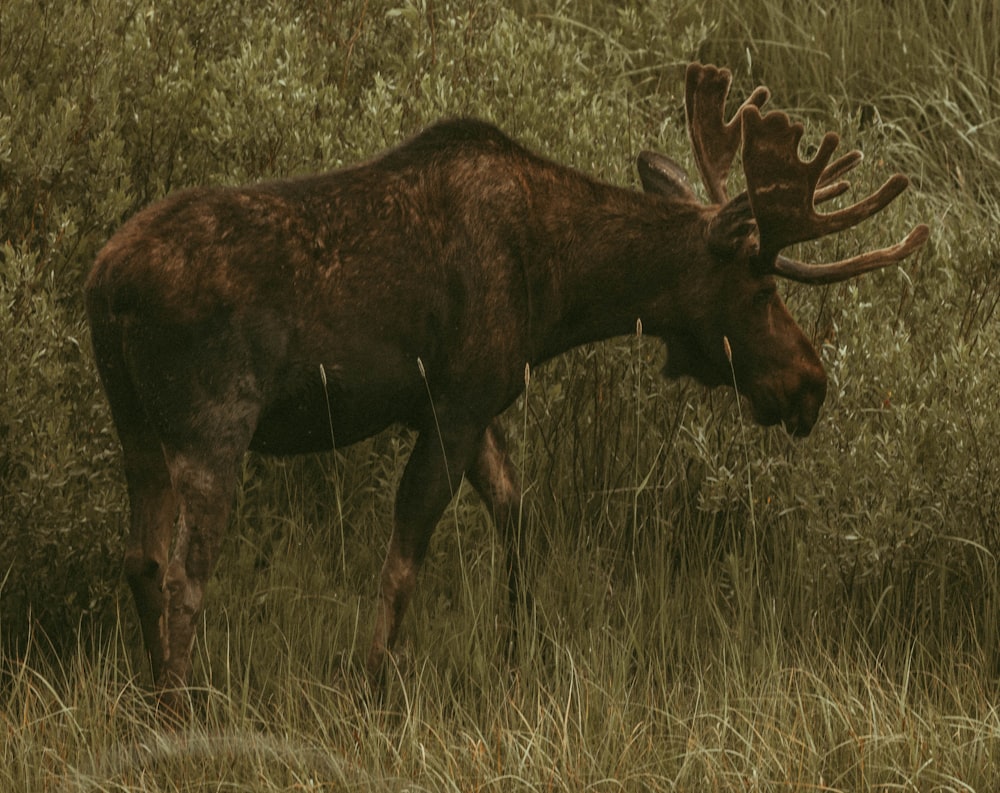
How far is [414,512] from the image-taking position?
5105mm

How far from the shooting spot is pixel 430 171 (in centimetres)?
512

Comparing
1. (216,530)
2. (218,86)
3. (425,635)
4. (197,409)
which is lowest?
(425,635)

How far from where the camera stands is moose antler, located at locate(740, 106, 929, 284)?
524 cm

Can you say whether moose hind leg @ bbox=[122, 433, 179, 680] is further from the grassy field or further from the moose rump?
the grassy field

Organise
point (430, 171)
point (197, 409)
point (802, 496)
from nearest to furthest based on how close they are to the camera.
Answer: point (197, 409) → point (430, 171) → point (802, 496)

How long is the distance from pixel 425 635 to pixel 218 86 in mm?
2555

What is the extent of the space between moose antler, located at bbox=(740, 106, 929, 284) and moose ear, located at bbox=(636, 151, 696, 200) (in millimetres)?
551

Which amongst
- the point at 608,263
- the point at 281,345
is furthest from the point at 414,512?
the point at 608,263

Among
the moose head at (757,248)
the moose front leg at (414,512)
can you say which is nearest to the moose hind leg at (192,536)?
the moose front leg at (414,512)

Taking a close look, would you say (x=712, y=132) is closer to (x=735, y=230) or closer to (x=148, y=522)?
(x=735, y=230)

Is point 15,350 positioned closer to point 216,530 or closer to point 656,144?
point 216,530

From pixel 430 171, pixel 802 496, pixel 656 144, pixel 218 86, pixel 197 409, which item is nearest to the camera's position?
pixel 197 409

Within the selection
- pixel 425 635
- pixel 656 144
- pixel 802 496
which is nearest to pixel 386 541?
pixel 425 635

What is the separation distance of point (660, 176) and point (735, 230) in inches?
24.1
